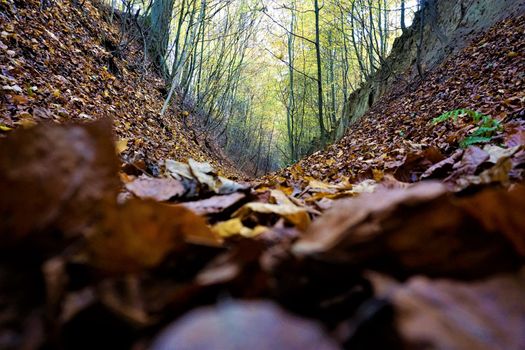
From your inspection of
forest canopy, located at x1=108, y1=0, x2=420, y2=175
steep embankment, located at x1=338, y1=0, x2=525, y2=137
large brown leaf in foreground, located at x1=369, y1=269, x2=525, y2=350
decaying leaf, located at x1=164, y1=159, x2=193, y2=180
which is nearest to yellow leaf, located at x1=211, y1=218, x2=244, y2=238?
large brown leaf in foreground, located at x1=369, y1=269, x2=525, y2=350

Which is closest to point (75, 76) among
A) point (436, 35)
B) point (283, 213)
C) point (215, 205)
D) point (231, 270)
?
point (215, 205)

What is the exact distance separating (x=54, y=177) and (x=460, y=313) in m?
0.44

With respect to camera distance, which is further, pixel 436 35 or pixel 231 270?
pixel 436 35

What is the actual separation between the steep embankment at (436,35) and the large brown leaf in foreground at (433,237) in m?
7.01

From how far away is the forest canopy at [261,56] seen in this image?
28.9ft

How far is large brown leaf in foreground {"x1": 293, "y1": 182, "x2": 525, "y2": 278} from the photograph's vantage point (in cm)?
36

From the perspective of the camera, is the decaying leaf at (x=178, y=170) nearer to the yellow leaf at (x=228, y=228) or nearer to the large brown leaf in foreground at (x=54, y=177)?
the yellow leaf at (x=228, y=228)

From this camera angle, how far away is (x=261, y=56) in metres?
18.9

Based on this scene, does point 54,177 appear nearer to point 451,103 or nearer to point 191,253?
point 191,253

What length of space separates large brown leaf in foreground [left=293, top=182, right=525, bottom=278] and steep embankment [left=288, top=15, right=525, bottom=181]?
1587 millimetres

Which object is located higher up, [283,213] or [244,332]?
[283,213]

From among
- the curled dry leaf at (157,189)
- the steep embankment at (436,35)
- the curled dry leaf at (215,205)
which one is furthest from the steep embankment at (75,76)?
the steep embankment at (436,35)

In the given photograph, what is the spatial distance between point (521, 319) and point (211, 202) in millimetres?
623

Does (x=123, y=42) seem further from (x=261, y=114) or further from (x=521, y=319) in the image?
(x=261, y=114)
